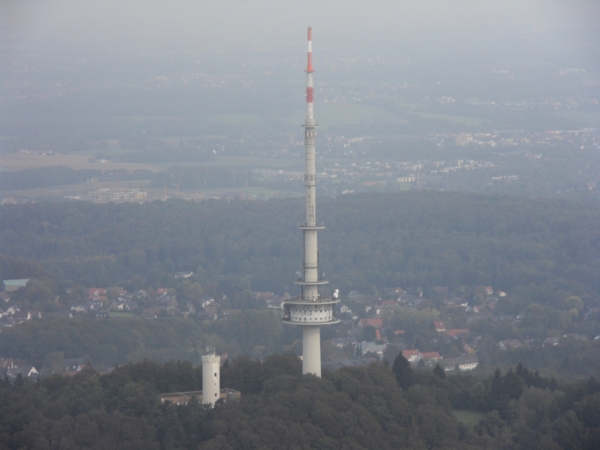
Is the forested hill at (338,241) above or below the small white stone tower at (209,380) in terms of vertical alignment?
above

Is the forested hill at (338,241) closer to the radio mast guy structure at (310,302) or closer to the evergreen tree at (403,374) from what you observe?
the evergreen tree at (403,374)

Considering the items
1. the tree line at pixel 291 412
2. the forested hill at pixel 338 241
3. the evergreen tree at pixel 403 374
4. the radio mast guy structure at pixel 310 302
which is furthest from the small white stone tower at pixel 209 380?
the forested hill at pixel 338 241

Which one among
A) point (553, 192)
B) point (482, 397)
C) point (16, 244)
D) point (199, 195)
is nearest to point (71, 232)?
point (16, 244)

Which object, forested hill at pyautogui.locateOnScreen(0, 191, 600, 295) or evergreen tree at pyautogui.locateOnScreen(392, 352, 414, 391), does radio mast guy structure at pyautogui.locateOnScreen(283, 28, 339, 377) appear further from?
forested hill at pyautogui.locateOnScreen(0, 191, 600, 295)

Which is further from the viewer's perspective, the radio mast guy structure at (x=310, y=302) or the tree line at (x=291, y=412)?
the radio mast guy structure at (x=310, y=302)

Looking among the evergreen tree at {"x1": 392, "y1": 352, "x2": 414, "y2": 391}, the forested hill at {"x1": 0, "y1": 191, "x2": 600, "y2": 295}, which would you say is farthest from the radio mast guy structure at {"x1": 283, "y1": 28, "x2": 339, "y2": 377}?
the forested hill at {"x1": 0, "y1": 191, "x2": 600, "y2": 295}

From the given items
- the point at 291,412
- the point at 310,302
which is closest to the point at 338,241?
the point at 310,302

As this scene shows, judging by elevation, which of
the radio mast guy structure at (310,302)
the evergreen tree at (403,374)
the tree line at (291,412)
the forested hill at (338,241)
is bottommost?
the tree line at (291,412)
